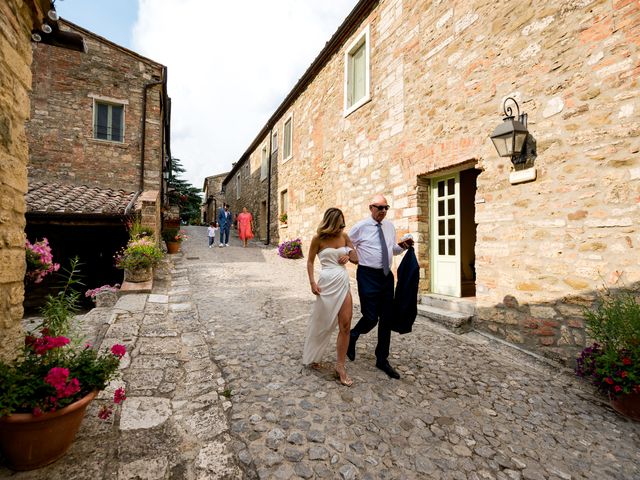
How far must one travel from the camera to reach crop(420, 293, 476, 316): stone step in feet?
15.2

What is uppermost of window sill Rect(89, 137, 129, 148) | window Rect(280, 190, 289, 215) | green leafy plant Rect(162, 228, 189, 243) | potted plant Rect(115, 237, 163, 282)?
window sill Rect(89, 137, 129, 148)

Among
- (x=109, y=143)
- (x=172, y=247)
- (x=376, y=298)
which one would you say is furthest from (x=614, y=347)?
(x=109, y=143)

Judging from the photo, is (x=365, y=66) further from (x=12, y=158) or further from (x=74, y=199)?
(x=74, y=199)

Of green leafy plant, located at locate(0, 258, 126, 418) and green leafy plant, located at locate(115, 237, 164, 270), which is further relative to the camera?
green leafy plant, located at locate(115, 237, 164, 270)

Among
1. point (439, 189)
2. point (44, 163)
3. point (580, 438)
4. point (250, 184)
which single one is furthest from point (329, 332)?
point (250, 184)

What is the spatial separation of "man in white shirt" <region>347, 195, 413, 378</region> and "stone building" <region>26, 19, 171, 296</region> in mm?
6726

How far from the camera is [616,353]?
2.75 m

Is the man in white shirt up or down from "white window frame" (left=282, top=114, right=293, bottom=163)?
down

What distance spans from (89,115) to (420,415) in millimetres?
11401

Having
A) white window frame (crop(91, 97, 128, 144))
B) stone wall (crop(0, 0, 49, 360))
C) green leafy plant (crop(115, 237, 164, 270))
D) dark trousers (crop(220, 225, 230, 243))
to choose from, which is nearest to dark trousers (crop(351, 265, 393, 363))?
stone wall (crop(0, 0, 49, 360))

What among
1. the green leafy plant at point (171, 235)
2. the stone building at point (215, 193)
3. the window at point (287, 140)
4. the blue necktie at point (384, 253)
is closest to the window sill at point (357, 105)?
the blue necktie at point (384, 253)

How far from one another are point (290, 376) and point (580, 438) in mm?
2230

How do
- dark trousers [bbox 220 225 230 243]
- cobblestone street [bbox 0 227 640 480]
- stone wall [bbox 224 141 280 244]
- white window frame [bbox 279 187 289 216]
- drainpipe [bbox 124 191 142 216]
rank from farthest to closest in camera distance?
stone wall [bbox 224 141 280 244]
dark trousers [bbox 220 225 230 243]
white window frame [bbox 279 187 289 216]
drainpipe [bbox 124 191 142 216]
cobblestone street [bbox 0 227 640 480]

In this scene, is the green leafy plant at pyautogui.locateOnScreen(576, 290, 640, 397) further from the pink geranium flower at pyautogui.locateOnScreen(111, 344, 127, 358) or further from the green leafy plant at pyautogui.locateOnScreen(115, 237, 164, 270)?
the green leafy plant at pyautogui.locateOnScreen(115, 237, 164, 270)
